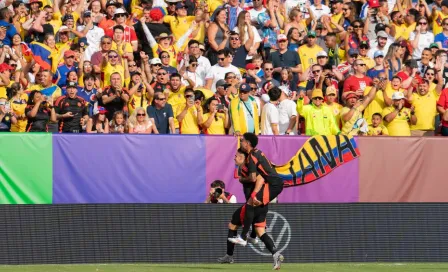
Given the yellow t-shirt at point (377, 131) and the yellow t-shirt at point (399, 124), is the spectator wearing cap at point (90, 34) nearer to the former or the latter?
the yellow t-shirt at point (377, 131)

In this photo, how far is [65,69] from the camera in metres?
19.4

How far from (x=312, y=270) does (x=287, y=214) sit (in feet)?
7.80

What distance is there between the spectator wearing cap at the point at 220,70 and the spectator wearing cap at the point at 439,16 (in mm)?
6012

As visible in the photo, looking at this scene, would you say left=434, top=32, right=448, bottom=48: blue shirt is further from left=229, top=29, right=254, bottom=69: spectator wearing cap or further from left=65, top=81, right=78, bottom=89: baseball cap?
left=65, top=81, right=78, bottom=89: baseball cap

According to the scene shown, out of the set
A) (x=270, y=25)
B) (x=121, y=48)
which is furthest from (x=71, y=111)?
(x=270, y=25)

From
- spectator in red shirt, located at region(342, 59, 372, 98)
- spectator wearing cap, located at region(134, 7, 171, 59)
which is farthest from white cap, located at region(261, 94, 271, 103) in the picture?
spectator wearing cap, located at region(134, 7, 171, 59)

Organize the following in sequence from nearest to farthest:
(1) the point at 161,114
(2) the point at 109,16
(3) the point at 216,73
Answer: (1) the point at 161,114, (3) the point at 216,73, (2) the point at 109,16

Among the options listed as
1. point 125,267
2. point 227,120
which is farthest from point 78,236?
point 227,120

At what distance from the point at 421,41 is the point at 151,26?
6.30 meters

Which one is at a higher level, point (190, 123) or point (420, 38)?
point (420, 38)

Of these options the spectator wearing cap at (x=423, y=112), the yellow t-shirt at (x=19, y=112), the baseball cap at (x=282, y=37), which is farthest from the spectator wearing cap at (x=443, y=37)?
the yellow t-shirt at (x=19, y=112)

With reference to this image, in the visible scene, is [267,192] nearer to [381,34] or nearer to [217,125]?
[217,125]

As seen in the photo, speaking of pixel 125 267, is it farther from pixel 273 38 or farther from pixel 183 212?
pixel 273 38

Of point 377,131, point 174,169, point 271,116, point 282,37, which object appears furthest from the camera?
point 282,37
